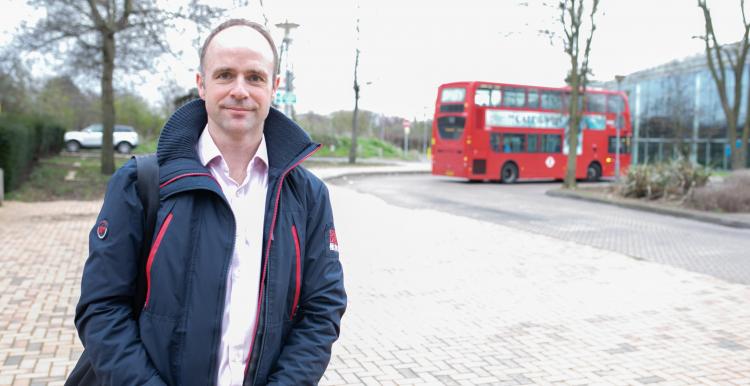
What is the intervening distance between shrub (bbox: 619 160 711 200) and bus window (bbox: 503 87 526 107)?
7.14 metres

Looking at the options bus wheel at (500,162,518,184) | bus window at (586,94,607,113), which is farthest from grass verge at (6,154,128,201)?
bus window at (586,94,607,113)

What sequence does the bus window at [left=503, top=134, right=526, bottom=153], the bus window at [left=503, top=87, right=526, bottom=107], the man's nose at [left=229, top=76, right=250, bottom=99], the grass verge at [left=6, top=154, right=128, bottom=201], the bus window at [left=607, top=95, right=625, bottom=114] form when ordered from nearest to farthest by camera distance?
1. the man's nose at [left=229, top=76, right=250, bottom=99]
2. the grass verge at [left=6, top=154, right=128, bottom=201]
3. the bus window at [left=503, top=87, right=526, bottom=107]
4. the bus window at [left=503, top=134, right=526, bottom=153]
5. the bus window at [left=607, top=95, right=625, bottom=114]

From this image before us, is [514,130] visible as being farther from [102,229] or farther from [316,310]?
[102,229]

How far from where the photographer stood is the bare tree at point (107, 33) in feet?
59.2

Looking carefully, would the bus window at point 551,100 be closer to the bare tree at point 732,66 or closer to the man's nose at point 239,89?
the bare tree at point 732,66

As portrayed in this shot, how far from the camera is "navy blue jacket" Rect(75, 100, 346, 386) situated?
194 cm

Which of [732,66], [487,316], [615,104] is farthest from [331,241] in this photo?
[615,104]

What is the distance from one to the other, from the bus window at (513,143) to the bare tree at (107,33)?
42.0 ft

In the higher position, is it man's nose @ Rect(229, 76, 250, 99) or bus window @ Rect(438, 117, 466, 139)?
bus window @ Rect(438, 117, 466, 139)

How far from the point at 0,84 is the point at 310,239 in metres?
24.3

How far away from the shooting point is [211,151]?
2.10 meters

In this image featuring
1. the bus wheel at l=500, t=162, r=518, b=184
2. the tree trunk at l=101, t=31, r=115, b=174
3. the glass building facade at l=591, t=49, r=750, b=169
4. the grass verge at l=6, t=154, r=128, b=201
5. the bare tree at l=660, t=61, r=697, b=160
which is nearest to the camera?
the grass verge at l=6, t=154, r=128, b=201

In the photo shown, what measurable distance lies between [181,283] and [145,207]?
0.77 feet

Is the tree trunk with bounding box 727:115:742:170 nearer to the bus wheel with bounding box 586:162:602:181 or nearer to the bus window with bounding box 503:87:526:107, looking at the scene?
the bus wheel with bounding box 586:162:602:181
